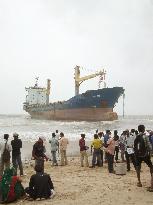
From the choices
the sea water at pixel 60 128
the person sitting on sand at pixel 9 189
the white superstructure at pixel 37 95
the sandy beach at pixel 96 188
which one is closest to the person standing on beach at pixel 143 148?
the sandy beach at pixel 96 188

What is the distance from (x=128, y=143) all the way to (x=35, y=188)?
4901mm

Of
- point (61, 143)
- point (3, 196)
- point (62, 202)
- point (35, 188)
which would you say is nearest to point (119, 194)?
point (62, 202)

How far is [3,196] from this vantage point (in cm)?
753

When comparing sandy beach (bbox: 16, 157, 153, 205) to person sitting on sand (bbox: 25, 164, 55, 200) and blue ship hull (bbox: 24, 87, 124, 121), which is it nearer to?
person sitting on sand (bbox: 25, 164, 55, 200)

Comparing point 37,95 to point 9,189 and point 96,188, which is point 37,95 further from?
point 9,189

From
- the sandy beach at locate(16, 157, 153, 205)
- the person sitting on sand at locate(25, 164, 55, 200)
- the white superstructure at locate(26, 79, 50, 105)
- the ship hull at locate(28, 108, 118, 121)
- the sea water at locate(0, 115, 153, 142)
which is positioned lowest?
the sandy beach at locate(16, 157, 153, 205)

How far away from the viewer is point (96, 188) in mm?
8445

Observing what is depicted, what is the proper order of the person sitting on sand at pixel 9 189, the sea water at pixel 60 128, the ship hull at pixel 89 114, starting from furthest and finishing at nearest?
the ship hull at pixel 89 114
the sea water at pixel 60 128
the person sitting on sand at pixel 9 189

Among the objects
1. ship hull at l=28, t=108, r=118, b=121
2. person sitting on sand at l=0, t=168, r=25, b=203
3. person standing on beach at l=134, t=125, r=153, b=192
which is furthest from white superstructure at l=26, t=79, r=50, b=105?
person sitting on sand at l=0, t=168, r=25, b=203

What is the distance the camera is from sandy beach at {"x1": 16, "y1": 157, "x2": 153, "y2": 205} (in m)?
7.20

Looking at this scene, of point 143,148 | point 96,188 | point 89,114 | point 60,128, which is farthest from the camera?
point 89,114

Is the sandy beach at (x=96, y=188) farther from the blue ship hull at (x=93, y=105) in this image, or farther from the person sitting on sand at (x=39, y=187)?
the blue ship hull at (x=93, y=105)

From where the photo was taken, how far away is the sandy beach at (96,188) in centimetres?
720


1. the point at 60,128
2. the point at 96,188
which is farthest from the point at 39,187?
the point at 60,128
